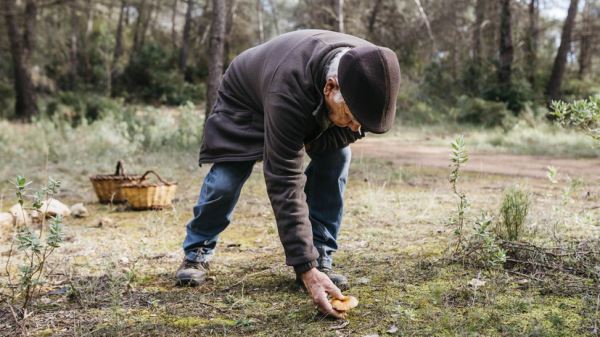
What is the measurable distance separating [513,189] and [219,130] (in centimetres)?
174

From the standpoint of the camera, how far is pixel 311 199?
9.97 feet

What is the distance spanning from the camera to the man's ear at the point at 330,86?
2166 mm

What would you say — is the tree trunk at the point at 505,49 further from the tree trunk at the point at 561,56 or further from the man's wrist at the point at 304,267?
the man's wrist at the point at 304,267

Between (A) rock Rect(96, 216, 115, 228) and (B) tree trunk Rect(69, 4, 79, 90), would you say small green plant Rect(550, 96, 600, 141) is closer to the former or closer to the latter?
(A) rock Rect(96, 216, 115, 228)

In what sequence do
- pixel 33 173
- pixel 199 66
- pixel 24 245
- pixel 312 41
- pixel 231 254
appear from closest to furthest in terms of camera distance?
pixel 24 245 < pixel 312 41 < pixel 231 254 < pixel 33 173 < pixel 199 66

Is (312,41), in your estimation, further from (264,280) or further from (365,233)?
(365,233)

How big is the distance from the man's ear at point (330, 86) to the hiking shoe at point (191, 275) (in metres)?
1.31

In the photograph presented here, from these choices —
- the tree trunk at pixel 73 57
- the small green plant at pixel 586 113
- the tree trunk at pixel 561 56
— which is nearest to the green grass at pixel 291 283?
the small green plant at pixel 586 113

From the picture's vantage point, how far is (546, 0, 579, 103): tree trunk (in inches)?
604

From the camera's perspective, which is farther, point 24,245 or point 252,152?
point 252,152

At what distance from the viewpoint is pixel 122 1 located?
48.0 ft

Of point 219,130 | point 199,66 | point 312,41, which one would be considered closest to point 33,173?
point 219,130

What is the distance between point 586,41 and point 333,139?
61.1 ft

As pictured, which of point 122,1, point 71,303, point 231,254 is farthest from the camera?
point 122,1
